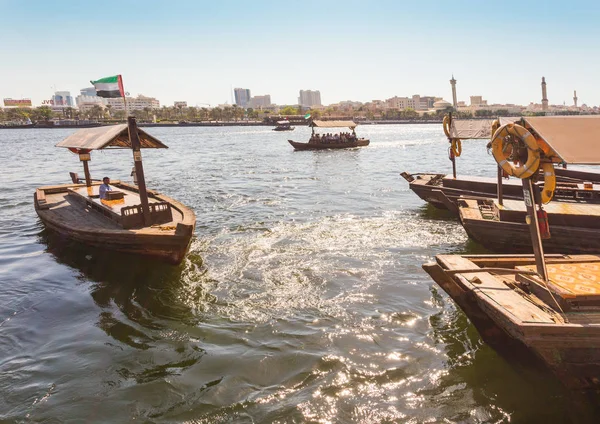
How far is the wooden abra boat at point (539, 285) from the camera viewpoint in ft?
18.8

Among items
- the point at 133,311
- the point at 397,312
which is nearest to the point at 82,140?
the point at 133,311

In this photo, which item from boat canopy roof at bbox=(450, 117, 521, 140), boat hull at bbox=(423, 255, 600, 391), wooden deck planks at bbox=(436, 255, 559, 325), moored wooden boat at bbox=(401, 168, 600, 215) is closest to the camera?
boat hull at bbox=(423, 255, 600, 391)

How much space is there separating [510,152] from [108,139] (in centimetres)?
1077

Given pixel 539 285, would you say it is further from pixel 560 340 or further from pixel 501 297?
pixel 560 340

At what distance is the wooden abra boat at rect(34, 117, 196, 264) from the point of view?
10.9 meters

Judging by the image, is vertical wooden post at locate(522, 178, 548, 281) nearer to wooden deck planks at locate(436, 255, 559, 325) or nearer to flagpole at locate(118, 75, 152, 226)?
wooden deck planks at locate(436, 255, 559, 325)

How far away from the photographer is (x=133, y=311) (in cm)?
970

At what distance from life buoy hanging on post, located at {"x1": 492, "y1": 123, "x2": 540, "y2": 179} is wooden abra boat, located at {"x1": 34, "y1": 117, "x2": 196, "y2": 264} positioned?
7.62 metres

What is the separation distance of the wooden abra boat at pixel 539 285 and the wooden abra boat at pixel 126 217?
703 centimetres

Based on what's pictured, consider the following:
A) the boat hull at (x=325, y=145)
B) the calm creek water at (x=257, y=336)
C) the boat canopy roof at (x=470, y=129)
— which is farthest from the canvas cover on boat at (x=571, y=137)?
the boat hull at (x=325, y=145)

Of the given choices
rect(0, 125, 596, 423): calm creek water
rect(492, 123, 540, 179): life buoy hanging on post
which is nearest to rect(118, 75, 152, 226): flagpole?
rect(0, 125, 596, 423): calm creek water

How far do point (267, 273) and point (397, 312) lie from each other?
157 inches

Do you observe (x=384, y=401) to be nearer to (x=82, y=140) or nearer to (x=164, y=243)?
(x=164, y=243)

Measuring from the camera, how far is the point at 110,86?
12.7 meters
